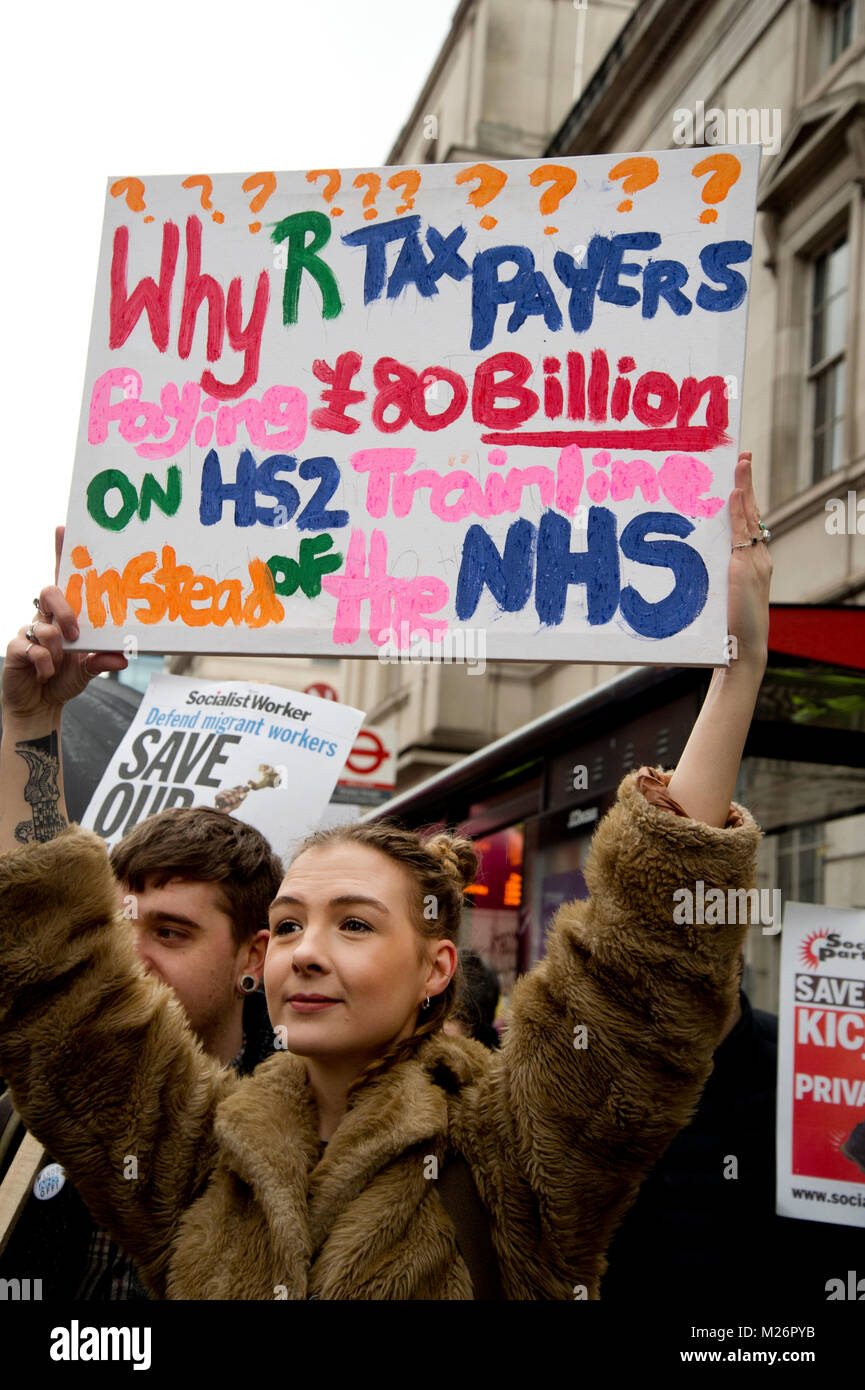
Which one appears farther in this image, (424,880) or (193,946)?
(193,946)

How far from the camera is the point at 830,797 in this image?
6.24 metres

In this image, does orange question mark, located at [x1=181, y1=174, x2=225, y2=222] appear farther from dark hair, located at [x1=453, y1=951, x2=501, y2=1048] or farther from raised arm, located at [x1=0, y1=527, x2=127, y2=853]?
dark hair, located at [x1=453, y1=951, x2=501, y2=1048]

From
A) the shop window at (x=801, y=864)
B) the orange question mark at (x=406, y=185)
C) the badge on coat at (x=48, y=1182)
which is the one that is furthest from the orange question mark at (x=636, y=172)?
the shop window at (x=801, y=864)

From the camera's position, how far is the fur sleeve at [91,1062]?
1976 millimetres

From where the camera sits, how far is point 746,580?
2029 millimetres

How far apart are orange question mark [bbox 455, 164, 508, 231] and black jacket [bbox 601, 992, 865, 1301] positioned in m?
2.38

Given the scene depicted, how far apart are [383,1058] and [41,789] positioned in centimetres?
72

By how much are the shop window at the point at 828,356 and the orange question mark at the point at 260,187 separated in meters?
9.42

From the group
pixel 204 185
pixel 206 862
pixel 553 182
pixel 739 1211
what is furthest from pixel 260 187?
pixel 739 1211

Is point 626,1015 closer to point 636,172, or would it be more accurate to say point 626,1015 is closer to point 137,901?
point 137,901

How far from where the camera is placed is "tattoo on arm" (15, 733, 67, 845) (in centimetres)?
210

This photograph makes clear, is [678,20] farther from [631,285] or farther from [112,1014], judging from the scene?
[112,1014]
